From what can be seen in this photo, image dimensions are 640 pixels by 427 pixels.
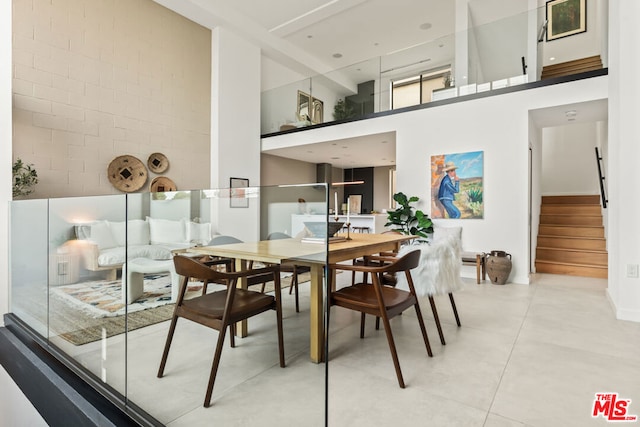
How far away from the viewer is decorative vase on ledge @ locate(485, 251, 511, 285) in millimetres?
4395

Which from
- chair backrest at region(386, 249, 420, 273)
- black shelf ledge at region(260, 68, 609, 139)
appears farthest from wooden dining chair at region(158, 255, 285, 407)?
black shelf ledge at region(260, 68, 609, 139)

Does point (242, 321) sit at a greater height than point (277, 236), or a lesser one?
lesser

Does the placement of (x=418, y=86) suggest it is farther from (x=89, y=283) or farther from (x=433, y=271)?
(x=89, y=283)

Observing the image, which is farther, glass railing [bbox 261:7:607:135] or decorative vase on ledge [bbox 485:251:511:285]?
glass railing [bbox 261:7:607:135]

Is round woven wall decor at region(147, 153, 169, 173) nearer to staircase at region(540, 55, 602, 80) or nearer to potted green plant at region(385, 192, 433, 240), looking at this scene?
potted green plant at region(385, 192, 433, 240)

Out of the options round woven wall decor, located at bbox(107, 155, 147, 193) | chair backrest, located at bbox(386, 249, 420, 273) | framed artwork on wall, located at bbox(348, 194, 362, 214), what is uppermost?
round woven wall decor, located at bbox(107, 155, 147, 193)

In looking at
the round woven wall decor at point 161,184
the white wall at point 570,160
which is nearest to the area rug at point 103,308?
the round woven wall decor at point 161,184

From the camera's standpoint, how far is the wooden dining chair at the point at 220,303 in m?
1.51

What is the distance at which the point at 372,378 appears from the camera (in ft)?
6.20

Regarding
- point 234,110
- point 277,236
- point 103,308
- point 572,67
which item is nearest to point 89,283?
point 103,308

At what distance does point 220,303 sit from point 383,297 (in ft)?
3.44

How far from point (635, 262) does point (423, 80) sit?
400 cm

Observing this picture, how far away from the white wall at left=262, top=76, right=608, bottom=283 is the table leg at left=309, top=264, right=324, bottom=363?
413cm

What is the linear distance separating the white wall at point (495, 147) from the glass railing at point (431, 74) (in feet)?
1.07
